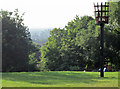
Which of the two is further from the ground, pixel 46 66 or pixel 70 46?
pixel 70 46

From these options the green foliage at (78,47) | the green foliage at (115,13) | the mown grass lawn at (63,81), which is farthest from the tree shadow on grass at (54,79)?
the green foliage at (78,47)

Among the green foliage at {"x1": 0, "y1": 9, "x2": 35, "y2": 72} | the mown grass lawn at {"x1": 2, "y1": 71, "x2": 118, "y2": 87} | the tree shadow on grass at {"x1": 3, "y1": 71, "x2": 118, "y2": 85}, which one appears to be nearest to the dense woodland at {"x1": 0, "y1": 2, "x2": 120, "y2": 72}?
the green foliage at {"x1": 0, "y1": 9, "x2": 35, "y2": 72}

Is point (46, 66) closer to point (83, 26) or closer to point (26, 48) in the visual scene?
point (26, 48)

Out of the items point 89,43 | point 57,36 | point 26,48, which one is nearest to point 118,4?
point 89,43

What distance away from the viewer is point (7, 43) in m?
33.5

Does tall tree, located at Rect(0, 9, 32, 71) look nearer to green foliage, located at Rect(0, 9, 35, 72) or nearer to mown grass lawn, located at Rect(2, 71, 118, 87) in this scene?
green foliage, located at Rect(0, 9, 35, 72)

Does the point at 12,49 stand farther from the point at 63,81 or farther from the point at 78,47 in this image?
the point at 63,81

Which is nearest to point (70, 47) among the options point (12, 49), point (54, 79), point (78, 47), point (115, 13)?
point (78, 47)

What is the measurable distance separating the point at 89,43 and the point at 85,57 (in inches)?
110

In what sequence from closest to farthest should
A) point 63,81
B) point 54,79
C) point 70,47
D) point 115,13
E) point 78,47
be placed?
point 63,81 → point 54,79 → point 115,13 → point 78,47 → point 70,47

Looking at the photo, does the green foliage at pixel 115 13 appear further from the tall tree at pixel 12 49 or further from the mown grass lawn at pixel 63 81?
the mown grass lawn at pixel 63 81

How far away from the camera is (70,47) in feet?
142

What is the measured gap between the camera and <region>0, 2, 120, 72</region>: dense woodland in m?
34.1

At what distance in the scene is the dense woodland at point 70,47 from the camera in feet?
112
